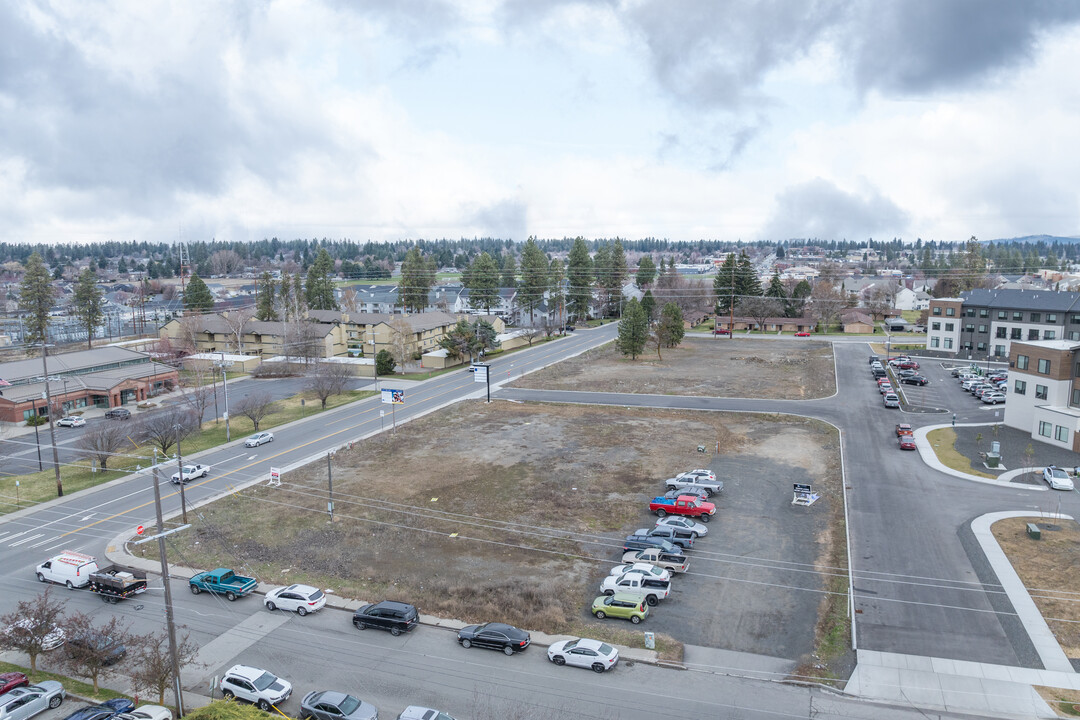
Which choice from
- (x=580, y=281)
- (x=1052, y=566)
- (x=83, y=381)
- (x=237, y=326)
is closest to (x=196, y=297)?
(x=237, y=326)

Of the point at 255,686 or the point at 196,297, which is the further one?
the point at 196,297

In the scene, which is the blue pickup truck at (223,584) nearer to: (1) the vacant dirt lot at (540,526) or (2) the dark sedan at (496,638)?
(1) the vacant dirt lot at (540,526)

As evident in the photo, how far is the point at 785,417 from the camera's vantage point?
177ft

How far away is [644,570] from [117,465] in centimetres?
3750

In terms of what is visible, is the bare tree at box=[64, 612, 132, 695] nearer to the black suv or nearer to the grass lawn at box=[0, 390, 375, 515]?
the black suv

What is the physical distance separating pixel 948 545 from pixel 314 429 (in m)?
43.0

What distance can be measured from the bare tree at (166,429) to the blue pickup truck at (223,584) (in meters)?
17.3

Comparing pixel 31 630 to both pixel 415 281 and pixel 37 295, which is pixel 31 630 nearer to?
pixel 37 295

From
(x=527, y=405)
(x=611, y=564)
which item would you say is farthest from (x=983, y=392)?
(x=611, y=564)

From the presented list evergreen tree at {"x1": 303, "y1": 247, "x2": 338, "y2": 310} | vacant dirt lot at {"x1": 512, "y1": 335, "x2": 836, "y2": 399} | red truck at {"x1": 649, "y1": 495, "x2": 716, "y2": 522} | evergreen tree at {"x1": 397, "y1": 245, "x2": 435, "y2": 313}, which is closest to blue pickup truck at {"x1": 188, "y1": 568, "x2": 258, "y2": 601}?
red truck at {"x1": 649, "y1": 495, "x2": 716, "y2": 522}

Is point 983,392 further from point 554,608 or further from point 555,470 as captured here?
point 554,608

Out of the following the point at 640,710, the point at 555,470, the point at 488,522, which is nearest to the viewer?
the point at 640,710

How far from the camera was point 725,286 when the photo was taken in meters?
118

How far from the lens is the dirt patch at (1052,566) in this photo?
2322 cm
